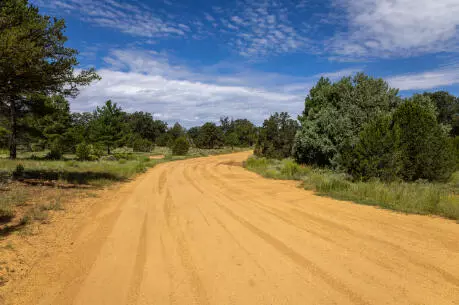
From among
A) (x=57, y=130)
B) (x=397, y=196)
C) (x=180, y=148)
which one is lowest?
(x=397, y=196)

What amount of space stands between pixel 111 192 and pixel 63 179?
330 cm

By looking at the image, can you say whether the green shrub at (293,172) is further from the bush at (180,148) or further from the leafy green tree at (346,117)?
the bush at (180,148)

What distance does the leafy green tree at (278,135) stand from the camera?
27.9 m

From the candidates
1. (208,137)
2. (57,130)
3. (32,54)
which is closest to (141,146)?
(208,137)

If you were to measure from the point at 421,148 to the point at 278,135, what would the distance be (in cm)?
1606

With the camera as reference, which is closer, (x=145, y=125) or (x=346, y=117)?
(x=346, y=117)

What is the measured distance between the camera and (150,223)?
663cm

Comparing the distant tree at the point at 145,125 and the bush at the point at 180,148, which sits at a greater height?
the distant tree at the point at 145,125

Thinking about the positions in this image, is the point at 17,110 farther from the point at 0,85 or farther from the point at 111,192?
the point at 111,192

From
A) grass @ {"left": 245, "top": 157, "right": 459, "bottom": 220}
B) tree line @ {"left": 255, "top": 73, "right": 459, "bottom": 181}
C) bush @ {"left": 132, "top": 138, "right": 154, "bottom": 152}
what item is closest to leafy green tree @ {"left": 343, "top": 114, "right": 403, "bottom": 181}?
tree line @ {"left": 255, "top": 73, "right": 459, "bottom": 181}

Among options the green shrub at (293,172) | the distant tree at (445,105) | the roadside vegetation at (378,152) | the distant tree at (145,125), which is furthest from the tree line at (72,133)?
the distant tree at (445,105)

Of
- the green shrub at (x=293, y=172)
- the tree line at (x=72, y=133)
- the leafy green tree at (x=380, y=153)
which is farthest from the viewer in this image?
the tree line at (x=72, y=133)

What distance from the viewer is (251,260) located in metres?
4.46

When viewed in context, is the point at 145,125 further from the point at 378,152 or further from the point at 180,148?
the point at 378,152
